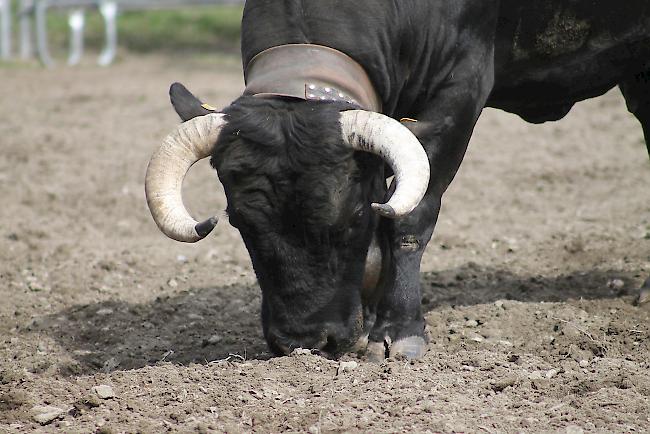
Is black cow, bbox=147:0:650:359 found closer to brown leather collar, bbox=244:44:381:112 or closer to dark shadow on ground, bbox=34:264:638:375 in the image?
brown leather collar, bbox=244:44:381:112

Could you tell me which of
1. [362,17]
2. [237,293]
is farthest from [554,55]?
[237,293]

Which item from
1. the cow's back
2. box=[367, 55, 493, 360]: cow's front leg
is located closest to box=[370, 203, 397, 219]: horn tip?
box=[367, 55, 493, 360]: cow's front leg

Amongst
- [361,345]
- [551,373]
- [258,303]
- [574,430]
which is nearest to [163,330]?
[258,303]

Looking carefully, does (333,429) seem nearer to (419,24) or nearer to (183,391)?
(183,391)

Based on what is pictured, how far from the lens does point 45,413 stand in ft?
13.7

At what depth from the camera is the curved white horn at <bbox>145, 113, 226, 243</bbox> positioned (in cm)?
441

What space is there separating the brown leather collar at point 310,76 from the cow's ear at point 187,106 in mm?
242

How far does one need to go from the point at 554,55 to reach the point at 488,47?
0.50m

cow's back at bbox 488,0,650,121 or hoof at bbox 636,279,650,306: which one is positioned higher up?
cow's back at bbox 488,0,650,121

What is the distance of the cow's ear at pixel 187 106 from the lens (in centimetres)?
475

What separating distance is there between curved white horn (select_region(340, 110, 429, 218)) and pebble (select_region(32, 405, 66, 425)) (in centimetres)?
153

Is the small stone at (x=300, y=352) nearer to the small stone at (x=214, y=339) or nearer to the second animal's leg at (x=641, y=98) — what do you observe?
the small stone at (x=214, y=339)

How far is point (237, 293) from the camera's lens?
20.6 feet

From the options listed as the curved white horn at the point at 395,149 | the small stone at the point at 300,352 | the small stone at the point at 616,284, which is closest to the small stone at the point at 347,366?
the small stone at the point at 300,352
